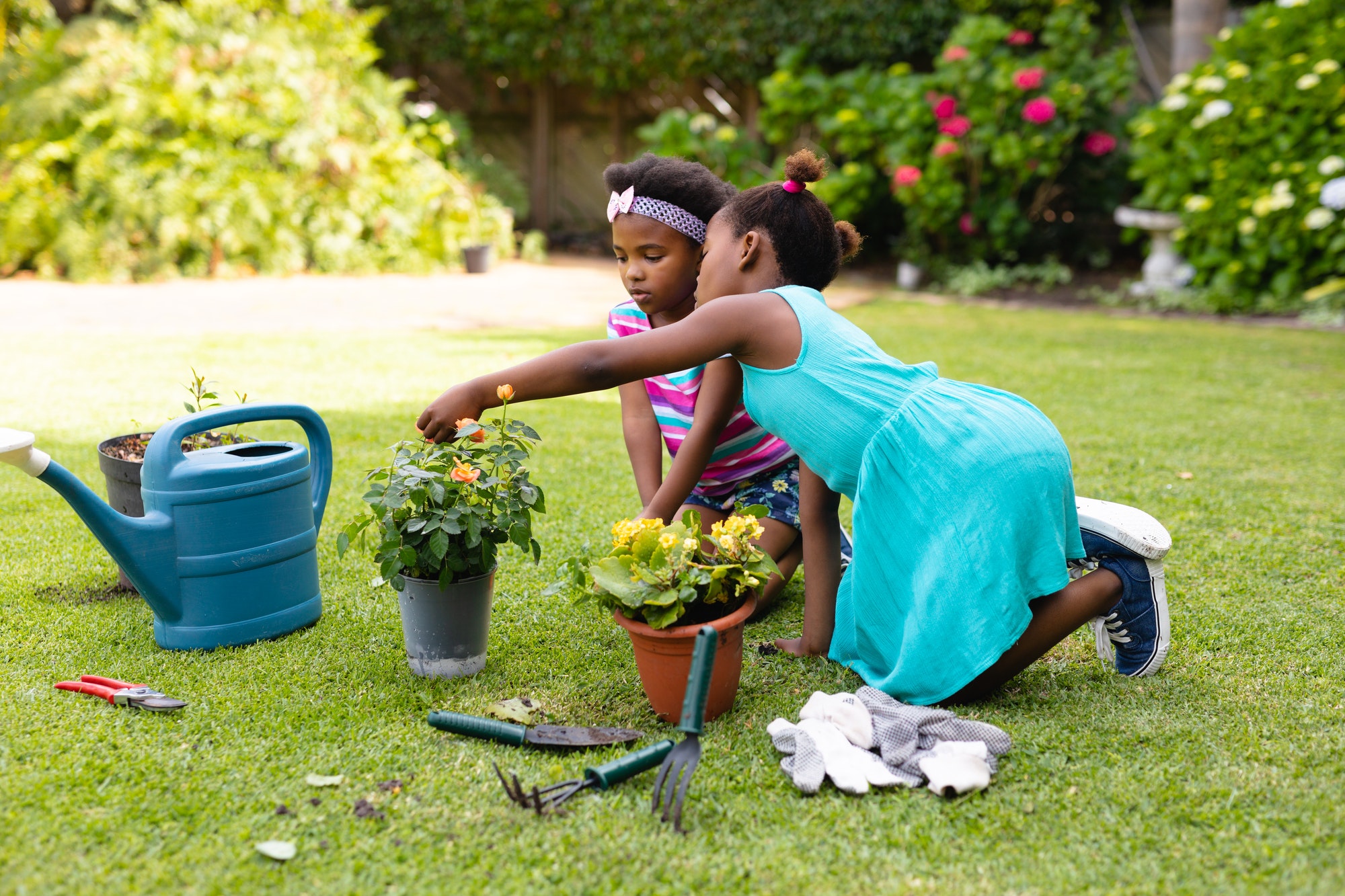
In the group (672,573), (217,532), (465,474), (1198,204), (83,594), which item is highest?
(1198,204)

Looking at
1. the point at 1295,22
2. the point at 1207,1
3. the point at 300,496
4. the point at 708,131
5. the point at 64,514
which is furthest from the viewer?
the point at 708,131

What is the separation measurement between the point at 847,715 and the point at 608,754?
46 cm

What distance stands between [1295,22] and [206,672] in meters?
8.75

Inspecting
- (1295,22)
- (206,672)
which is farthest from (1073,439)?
(1295,22)

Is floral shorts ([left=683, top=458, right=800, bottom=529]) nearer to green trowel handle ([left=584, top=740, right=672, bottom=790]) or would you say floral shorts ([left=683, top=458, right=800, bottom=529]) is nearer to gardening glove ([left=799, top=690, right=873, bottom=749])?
gardening glove ([left=799, top=690, right=873, bottom=749])

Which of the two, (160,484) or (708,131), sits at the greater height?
(708,131)

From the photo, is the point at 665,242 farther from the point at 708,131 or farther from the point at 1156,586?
the point at 708,131

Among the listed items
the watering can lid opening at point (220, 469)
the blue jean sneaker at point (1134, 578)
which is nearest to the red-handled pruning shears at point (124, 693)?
the watering can lid opening at point (220, 469)

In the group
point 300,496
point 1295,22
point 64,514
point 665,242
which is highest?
point 1295,22

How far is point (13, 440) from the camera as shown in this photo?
6.44 feet

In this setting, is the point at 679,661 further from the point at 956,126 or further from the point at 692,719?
the point at 956,126

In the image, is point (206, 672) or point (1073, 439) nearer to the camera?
point (206, 672)

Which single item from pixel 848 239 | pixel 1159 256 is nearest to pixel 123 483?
pixel 848 239

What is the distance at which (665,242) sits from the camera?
271 cm
